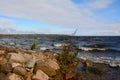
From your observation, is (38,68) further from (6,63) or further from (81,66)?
(81,66)

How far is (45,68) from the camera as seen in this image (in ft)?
33.4

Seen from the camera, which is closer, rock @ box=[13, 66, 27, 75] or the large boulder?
rock @ box=[13, 66, 27, 75]

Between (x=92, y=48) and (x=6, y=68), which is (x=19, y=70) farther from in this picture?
(x=92, y=48)

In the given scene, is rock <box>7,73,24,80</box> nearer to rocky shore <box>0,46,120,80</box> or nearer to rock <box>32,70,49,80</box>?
rocky shore <box>0,46,120,80</box>

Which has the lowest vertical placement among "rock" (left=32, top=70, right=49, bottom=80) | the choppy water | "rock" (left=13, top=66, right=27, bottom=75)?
the choppy water

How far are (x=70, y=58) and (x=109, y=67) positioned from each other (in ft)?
14.2

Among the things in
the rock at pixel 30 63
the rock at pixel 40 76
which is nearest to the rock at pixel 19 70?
the rock at pixel 40 76

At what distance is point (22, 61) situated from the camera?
1016 cm

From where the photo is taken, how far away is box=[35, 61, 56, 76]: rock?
10047 mm

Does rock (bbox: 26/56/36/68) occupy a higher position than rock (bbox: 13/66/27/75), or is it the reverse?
rock (bbox: 26/56/36/68)

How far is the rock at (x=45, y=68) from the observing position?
10047mm

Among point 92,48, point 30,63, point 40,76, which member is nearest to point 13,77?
point 40,76

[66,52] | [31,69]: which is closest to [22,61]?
[31,69]

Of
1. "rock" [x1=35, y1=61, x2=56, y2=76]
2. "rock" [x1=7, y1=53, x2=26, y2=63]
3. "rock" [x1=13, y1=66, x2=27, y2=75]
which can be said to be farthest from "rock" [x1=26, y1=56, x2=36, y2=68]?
"rock" [x1=13, y1=66, x2=27, y2=75]
